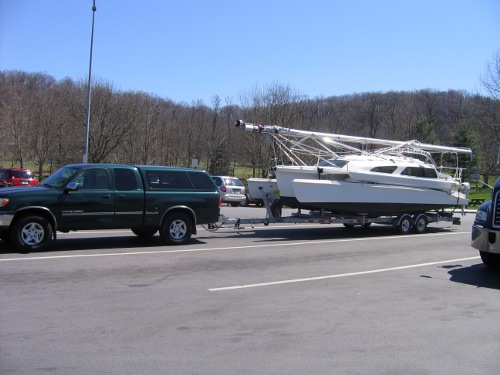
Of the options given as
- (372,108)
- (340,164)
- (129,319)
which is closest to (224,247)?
(340,164)

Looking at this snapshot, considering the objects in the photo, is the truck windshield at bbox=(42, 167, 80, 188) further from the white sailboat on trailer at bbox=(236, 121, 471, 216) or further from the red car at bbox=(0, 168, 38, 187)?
the red car at bbox=(0, 168, 38, 187)

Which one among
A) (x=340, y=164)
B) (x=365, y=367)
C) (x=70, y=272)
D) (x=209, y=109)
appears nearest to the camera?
(x=365, y=367)

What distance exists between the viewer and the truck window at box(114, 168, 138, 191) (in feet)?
38.5

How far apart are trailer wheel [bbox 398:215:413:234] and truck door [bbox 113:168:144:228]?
873 cm

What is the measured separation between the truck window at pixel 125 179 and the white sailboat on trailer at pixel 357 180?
3.77 m

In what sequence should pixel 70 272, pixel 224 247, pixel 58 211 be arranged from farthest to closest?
pixel 224 247, pixel 58 211, pixel 70 272

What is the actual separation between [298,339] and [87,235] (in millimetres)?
9646

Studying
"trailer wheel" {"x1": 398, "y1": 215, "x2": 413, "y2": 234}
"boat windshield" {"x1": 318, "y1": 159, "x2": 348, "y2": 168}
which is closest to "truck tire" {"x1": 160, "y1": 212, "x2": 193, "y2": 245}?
"boat windshield" {"x1": 318, "y1": 159, "x2": 348, "y2": 168}

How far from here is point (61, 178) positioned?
11.3 meters

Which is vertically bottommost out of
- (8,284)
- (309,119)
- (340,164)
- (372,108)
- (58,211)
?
(8,284)

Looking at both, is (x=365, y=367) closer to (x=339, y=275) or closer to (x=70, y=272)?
(x=339, y=275)

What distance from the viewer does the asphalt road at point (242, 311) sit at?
483 cm

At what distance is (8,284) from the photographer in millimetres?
7715

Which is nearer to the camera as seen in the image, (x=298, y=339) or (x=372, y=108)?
(x=298, y=339)
